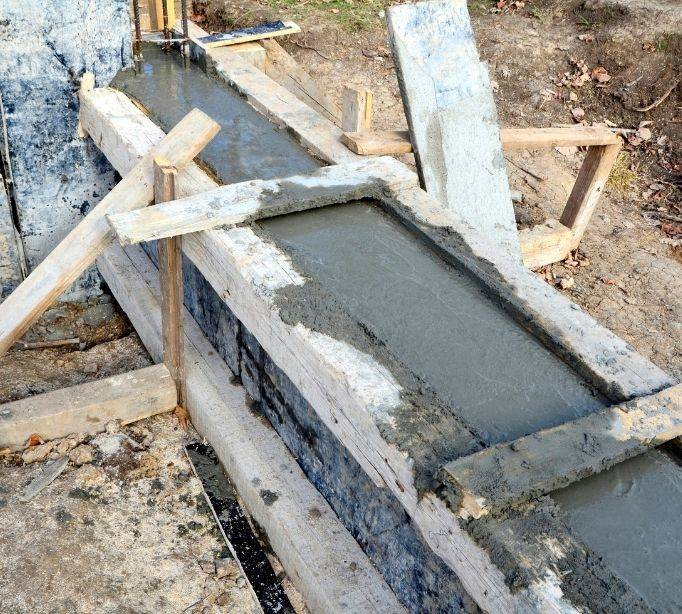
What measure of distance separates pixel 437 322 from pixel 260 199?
929mm

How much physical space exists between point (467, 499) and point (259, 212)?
157cm

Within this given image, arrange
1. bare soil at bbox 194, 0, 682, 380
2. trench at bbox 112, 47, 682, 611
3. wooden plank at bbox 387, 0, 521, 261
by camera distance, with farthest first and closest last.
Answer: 1. bare soil at bbox 194, 0, 682, 380
2. wooden plank at bbox 387, 0, 521, 261
3. trench at bbox 112, 47, 682, 611

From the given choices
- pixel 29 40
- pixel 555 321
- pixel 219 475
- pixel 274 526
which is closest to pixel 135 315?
pixel 219 475

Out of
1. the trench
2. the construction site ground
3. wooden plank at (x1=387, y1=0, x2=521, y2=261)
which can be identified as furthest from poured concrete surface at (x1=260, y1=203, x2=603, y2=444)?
the construction site ground

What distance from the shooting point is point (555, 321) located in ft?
8.01

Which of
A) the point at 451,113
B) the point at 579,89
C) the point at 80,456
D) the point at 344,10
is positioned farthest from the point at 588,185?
the point at 344,10

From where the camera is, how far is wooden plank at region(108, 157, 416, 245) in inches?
109

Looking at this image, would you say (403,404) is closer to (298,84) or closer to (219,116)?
(219,116)

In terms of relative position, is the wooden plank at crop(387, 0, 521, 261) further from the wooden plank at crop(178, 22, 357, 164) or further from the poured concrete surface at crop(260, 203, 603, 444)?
the poured concrete surface at crop(260, 203, 603, 444)

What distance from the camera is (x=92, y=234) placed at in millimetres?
3188

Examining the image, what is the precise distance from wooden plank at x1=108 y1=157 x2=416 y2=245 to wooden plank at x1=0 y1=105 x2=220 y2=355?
28 centimetres

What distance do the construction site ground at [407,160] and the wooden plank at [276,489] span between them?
0.82 ft

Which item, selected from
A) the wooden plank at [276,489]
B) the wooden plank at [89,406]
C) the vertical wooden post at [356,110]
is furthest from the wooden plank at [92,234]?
the vertical wooden post at [356,110]

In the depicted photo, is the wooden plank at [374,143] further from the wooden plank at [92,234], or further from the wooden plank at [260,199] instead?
the wooden plank at [92,234]
